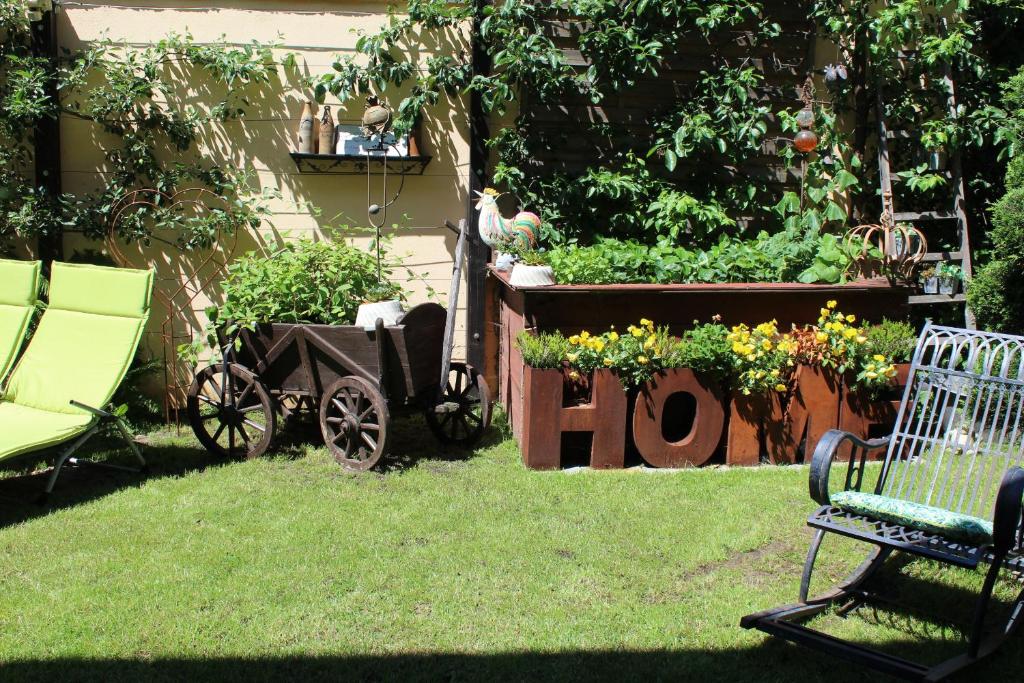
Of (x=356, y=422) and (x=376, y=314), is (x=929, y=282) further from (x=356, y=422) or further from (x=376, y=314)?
(x=356, y=422)

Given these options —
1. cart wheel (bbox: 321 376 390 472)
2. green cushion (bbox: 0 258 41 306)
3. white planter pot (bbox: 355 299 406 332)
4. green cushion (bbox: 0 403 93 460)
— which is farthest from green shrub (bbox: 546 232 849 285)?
green cushion (bbox: 0 258 41 306)

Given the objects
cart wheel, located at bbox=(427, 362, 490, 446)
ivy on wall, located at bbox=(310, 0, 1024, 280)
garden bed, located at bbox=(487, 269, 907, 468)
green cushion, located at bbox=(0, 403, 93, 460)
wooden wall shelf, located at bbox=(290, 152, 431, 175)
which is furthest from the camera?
wooden wall shelf, located at bbox=(290, 152, 431, 175)

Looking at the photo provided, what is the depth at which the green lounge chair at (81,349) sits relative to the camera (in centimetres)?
529

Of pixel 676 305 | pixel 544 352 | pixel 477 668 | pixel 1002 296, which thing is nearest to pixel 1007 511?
Answer: pixel 477 668

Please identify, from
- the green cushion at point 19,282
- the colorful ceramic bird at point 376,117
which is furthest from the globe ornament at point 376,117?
the green cushion at point 19,282

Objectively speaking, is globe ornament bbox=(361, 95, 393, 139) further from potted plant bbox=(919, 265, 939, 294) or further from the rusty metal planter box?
potted plant bbox=(919, 265, 939, 294)

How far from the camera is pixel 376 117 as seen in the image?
19.9ft

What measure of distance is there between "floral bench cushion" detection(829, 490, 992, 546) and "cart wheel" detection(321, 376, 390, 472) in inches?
101

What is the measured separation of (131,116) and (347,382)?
2.70 metres

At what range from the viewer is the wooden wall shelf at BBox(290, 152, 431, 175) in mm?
6512

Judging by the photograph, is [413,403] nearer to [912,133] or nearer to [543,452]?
[543,452]

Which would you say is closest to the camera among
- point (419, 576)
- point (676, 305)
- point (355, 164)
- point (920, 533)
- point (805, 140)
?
point (920, 533)

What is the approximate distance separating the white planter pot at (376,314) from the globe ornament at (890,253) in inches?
119

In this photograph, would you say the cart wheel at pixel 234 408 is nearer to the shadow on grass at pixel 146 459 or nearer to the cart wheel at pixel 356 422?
the shadow on grass at pixel 146 459
